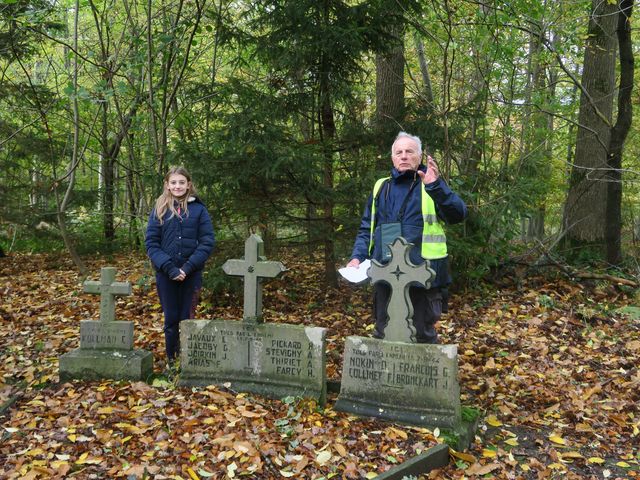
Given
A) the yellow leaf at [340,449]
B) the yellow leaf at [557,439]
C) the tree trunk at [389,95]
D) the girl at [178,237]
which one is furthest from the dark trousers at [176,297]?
the yellow leaf at [557,439]

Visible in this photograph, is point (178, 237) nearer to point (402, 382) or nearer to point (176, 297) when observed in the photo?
point (176, 297)

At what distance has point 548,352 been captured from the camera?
6188mm

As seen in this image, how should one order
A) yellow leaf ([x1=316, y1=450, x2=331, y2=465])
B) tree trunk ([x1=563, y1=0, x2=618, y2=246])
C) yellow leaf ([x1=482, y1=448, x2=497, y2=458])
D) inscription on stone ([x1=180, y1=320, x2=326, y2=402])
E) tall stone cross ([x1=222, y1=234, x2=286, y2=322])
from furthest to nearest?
tree trunk ([x1=563, y1=0, x2=618, y2=246]) < tall stone cross ([x1=222, y1=234, x2=286, y2=322]) < inscription on stone ([x1=180, y1=320, x2=326, y2=402]) < yellow leaf ([x1=482, y1=448, x2=497, y2=458]) < yellow leaf ([x1=316, y1=450, x2=331, y2=465])

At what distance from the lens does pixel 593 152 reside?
9672mm

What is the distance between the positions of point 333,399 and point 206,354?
1.29m

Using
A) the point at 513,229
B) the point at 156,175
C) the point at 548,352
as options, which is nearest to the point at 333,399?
the point at 548,352

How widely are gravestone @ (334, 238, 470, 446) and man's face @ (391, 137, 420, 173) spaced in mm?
633

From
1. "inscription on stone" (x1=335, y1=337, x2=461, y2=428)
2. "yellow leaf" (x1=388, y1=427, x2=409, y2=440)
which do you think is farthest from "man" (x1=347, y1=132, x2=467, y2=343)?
"yellow leaf" (x1=388, y1=427, x2=409, y2=440)

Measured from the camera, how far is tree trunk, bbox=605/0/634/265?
322 inches

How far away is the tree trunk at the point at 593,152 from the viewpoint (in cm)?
954

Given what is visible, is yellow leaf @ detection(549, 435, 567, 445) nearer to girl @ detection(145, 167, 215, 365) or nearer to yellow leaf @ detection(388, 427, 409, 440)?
yellow leaf @ detection(388, 427, 409, 440)

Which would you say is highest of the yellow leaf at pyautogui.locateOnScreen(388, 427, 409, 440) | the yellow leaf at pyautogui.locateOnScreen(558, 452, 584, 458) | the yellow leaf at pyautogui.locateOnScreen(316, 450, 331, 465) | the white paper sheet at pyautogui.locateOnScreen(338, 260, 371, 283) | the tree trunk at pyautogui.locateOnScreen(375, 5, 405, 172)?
the tree trunk at pyautogui.locateOnScreen(375, 5, 405, 172)

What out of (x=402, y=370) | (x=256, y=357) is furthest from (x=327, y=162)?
(x=402, y=370)

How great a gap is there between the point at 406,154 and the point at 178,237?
91.8 inches
